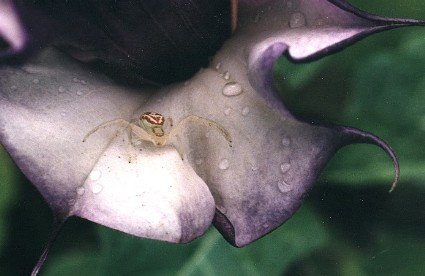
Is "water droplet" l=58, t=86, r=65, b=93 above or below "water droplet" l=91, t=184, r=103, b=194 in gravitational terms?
above

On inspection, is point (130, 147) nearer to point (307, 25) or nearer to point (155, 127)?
point (155, 127)

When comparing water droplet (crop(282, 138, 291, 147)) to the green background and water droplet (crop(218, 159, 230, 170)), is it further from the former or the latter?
the green background

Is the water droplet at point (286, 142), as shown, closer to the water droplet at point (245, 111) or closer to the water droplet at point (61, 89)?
the water droplet at point (245, 111)

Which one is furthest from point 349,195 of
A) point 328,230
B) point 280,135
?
point 280,135

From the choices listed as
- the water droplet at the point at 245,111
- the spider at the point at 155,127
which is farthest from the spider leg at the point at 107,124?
the water droplet at the point at 245,111

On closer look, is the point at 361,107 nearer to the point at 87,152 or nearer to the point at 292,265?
the point at 292,265

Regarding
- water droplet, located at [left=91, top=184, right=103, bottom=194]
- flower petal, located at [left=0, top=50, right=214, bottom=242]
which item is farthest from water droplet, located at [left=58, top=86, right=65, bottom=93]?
water droplet, located at [left=91, top=184, right=103, bottom=194]
